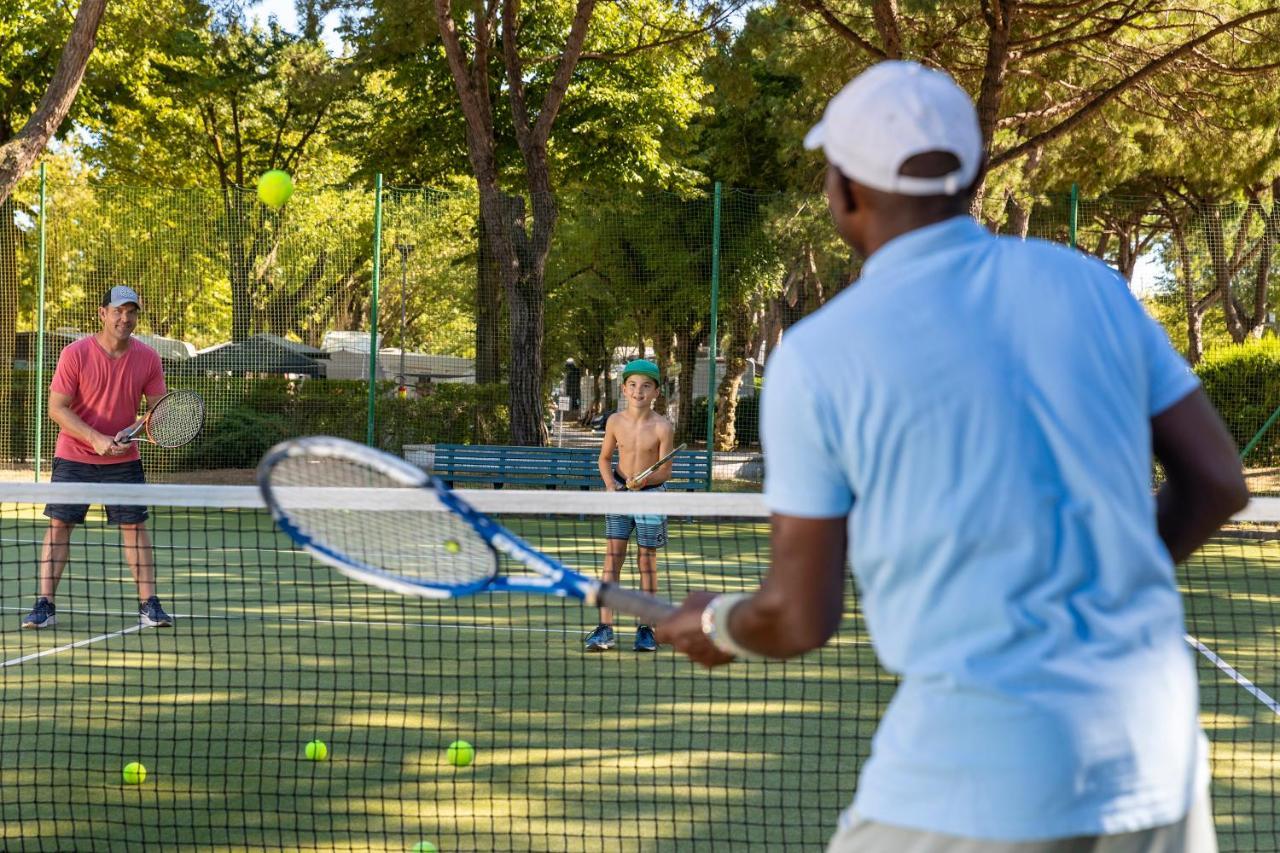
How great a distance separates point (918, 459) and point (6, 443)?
55.8 feet

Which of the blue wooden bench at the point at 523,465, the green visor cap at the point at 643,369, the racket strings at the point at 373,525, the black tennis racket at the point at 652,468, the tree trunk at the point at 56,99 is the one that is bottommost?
the blue wooden bench at the point at 523,465

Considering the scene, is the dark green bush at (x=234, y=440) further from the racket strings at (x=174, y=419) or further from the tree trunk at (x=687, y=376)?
the racket strings at (x=174, y=419)

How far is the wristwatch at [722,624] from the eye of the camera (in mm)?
2062

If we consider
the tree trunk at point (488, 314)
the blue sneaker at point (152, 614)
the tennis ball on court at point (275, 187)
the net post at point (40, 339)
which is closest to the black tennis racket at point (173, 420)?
the blue sneaker at point (152, 614)

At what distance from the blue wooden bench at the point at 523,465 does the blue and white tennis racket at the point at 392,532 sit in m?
12.7

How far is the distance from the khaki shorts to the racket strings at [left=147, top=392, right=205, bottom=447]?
711 cm

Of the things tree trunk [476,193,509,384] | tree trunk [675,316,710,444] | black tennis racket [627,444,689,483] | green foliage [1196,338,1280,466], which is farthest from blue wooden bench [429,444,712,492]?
black tennis racket [627,444,689,483]

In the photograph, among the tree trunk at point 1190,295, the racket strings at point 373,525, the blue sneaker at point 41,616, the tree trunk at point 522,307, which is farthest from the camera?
the tree trunk at point 1190,295

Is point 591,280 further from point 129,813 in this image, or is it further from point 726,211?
point 129,813

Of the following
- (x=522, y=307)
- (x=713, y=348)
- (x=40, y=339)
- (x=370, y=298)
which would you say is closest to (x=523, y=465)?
(x=522, y=307)

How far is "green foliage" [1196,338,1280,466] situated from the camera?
16.5 meters

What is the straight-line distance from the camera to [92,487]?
481 cm

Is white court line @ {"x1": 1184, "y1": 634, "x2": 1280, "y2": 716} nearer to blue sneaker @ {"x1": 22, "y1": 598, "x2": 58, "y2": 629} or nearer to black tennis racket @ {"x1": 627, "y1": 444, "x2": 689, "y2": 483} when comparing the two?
black tennis racket @ {"x1": 627, "y1": 444, "x2": 689, "y2": 483}

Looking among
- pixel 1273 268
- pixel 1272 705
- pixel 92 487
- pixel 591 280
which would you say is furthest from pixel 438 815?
pixel 591 280
